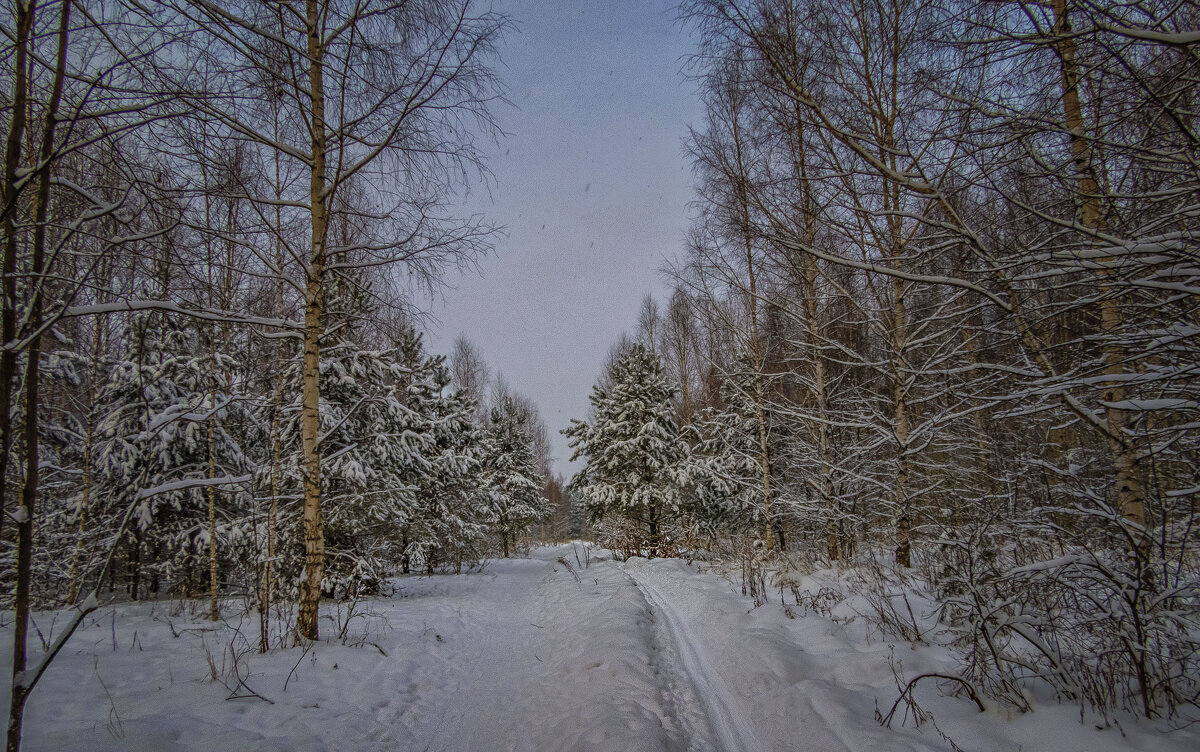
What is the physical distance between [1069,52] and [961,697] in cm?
428

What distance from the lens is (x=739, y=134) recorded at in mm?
9180

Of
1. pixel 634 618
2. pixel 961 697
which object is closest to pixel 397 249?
pixel 634 618

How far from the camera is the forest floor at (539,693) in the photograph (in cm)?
279

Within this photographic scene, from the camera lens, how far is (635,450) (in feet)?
49.5

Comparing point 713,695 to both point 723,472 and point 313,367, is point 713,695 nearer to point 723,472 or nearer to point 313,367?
point 313,367

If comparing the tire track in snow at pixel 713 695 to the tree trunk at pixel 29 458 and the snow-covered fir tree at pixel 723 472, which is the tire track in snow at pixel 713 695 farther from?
the snow-covered fir tree at pixel 723 472

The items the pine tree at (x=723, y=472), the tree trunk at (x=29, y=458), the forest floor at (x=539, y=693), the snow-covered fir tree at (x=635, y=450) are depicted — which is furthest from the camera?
the snow-covered fir tree at (x=635, y=450)

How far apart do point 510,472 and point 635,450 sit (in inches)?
389

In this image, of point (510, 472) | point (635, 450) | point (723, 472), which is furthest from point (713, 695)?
point (510, 472)

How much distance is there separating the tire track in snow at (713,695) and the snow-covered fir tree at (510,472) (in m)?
15.5

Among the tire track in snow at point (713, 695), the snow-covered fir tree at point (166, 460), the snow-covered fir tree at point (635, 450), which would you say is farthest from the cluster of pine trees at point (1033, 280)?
the snow-covered fir tree at point (166, 460)

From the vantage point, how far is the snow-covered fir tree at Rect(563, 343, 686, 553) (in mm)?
14953

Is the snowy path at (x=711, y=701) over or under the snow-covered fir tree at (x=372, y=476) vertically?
under

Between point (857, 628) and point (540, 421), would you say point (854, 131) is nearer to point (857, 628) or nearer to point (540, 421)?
point (857, 628)
